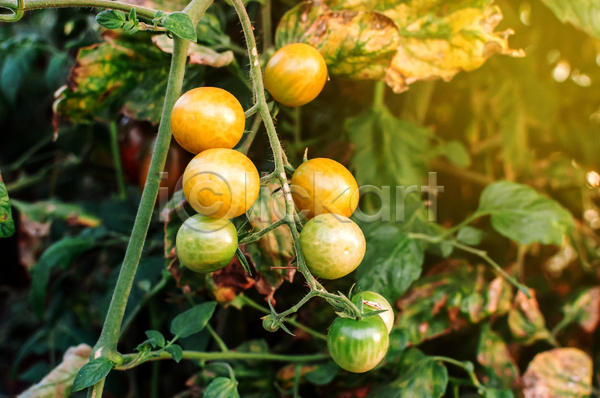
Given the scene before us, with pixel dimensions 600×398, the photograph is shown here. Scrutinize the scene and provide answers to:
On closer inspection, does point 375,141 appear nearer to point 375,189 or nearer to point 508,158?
point 375,189

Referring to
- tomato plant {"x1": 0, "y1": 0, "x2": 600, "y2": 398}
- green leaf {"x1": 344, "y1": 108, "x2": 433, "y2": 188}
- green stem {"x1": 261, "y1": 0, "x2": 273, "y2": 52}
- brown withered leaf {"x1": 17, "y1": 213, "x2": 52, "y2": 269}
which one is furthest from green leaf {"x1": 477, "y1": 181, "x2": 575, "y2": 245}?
brown withered leaf {"x1": 17, "y1": 213, "x2": 52, "y2": 269}

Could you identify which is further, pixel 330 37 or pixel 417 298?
pixel 417 298

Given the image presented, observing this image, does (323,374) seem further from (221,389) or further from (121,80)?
(121,80)

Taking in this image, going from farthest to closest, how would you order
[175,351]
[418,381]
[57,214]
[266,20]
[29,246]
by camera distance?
[29,246]
[57,214]
[266,20]
[418,381]
[175,351]

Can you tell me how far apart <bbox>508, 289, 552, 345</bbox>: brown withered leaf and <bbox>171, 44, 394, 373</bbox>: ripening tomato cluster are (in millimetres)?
406

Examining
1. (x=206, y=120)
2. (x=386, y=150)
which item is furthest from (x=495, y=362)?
(x=206, y=120)

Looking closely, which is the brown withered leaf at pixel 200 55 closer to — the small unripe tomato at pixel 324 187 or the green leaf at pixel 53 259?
the small unripe tomato at pixel 324 187

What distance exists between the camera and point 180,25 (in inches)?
14.8

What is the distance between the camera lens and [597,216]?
36.9 inches

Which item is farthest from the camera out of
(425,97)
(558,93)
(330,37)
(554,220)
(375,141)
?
(558,93)

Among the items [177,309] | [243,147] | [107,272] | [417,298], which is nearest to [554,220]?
[417,298]

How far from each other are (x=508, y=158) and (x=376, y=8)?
51cm

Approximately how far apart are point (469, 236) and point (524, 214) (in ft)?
0.30

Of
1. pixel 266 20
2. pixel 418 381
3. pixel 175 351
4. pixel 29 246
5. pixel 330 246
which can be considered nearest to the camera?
pixel 330 246
